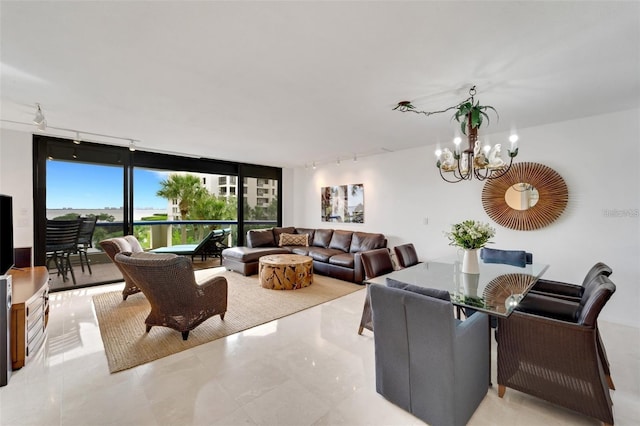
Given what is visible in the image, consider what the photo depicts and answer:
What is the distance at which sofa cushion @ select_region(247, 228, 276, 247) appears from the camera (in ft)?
20.4

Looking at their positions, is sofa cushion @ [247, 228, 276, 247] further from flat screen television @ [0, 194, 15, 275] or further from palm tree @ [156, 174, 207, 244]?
flat screen television @ [0, 194, 15, 275]

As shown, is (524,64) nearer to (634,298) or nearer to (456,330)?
(456,330)

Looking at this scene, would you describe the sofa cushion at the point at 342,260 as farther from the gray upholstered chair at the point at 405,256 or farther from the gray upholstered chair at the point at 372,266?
the gray upholstered chair at the point at 372,266

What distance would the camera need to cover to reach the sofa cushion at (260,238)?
622 centimetres

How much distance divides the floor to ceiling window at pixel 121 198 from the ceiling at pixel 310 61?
1.04m

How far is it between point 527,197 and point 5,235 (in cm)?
Result: 608

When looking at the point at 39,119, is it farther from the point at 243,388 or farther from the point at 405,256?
the point at 405,256

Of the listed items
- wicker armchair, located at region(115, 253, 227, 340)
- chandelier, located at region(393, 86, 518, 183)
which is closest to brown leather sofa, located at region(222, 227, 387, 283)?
wicker armchair, located at region(115, 253, 227, 340)

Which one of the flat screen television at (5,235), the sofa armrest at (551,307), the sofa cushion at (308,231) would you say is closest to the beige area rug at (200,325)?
the flat screen television at (5,235)

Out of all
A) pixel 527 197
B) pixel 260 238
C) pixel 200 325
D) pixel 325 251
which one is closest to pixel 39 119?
pixel 200 325

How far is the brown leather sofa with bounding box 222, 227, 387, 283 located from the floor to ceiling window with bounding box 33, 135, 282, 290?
859 mm

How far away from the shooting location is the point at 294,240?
655 cm

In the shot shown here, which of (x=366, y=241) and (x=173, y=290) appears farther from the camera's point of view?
(x=366, y=241)

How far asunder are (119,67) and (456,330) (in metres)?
3.17
